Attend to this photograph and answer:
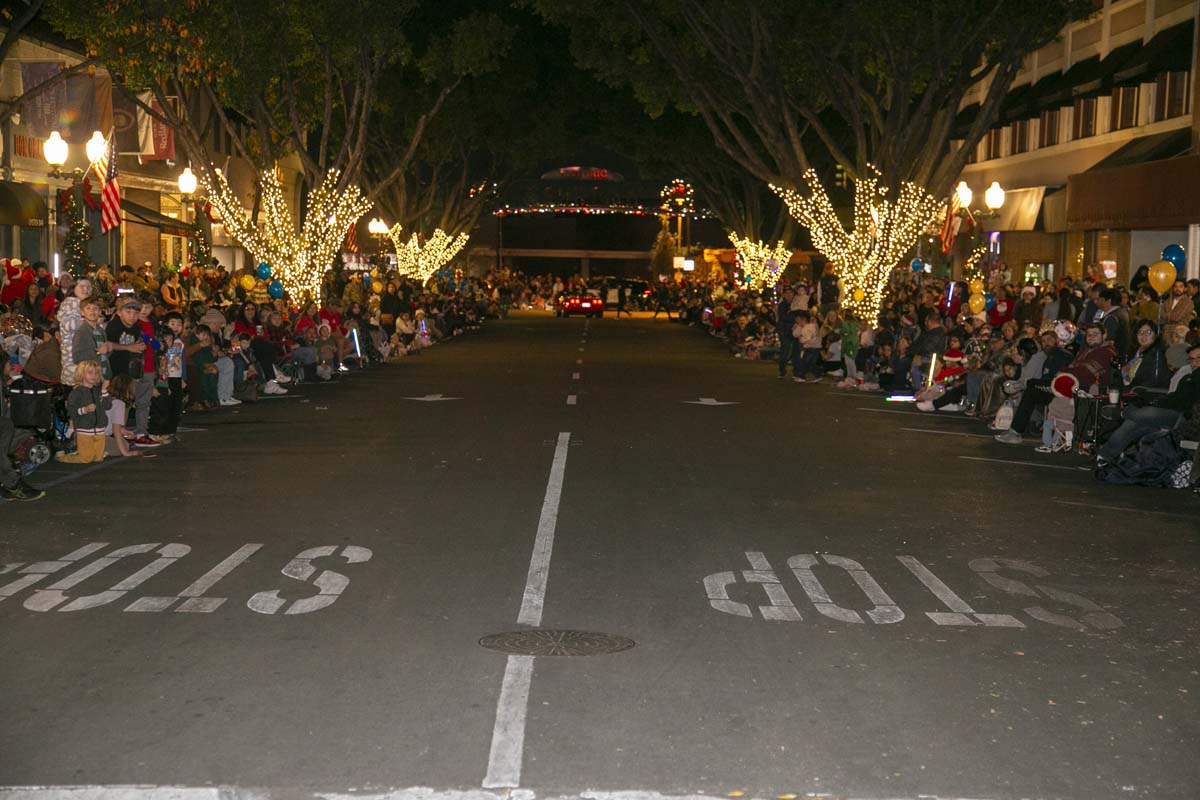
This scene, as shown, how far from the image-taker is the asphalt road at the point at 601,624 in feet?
20.1

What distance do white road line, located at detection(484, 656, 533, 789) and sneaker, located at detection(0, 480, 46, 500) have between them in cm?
679

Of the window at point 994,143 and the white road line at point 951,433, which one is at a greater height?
the window at point 994,143

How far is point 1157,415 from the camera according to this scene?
1490cm

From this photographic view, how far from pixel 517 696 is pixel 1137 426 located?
9.84 metres

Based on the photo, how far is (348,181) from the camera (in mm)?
38062

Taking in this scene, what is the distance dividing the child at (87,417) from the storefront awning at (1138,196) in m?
20.0

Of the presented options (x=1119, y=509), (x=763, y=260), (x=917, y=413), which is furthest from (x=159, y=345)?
(x=763, y=260)

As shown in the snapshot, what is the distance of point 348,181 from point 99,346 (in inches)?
906

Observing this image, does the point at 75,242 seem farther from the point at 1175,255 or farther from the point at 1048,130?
the point at 1048,130

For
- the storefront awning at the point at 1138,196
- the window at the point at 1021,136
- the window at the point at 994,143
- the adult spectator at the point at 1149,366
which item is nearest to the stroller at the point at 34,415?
the adult spectator at the point at 1149,366

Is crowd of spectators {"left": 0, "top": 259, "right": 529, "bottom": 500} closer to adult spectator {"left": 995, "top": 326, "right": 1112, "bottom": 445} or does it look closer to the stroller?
the stroller

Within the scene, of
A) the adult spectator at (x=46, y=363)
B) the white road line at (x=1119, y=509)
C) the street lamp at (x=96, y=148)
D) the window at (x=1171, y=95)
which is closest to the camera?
the white road line at (x=1119, y=509)

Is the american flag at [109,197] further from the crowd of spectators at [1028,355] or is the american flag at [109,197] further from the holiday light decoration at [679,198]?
the holiday light decoration at [679,198]

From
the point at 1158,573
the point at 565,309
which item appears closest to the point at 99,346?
the point at 1158,573
